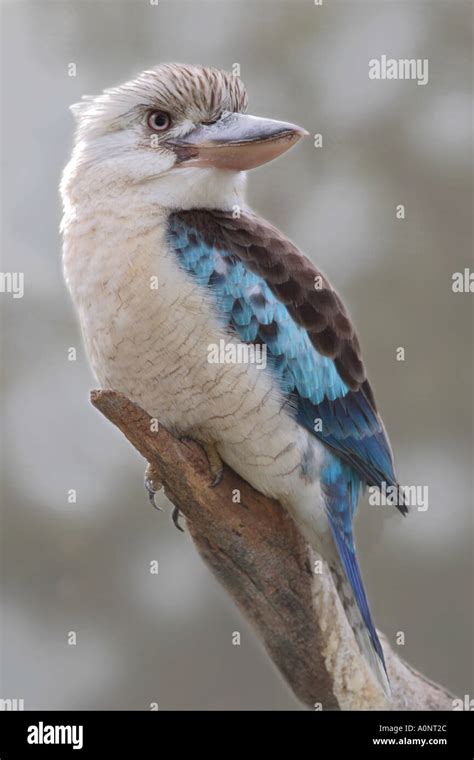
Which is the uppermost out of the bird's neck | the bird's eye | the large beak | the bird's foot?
the bird's eye

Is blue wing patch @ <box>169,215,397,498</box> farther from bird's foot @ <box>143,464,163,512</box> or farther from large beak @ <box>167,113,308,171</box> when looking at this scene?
bird's foot @ <box>143,464,163,512</box>

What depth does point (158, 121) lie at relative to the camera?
7.73ft

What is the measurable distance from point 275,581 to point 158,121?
1067 millimetres

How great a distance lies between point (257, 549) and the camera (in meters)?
2.42

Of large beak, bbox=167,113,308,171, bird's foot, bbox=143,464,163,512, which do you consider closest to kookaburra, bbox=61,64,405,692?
large beak, bbox=167,113,308,171

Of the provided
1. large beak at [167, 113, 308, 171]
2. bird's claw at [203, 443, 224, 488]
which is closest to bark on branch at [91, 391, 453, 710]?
bird's claw at [203, 443, 224, 488]

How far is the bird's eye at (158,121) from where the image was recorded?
2.35m

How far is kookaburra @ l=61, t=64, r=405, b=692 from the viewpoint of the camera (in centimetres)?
226

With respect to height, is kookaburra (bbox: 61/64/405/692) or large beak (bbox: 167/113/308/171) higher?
large beak (bbox: 167/113/308/171)

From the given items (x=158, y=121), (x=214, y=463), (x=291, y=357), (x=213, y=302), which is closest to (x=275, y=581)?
(x=214, y=463)

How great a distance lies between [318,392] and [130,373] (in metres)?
0.42

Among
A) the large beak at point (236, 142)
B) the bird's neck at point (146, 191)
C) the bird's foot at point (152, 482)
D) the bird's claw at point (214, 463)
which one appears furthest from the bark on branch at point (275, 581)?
the large beak at point (236, 142)

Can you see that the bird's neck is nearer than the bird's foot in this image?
Yes
